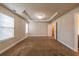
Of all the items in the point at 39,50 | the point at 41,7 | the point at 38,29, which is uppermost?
the point at 41,7

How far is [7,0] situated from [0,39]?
2.64 m

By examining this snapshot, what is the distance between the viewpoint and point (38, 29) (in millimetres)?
16094

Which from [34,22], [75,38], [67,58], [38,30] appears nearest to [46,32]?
[38,30]

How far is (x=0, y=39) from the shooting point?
197 inches

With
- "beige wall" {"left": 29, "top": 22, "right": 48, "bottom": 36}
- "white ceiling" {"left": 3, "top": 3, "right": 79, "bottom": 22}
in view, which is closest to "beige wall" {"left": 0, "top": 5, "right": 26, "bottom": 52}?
"white ceiling" {"left": 3, "top": 3, "right": 79, "bottom": 22}

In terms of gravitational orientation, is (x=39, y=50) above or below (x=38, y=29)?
below

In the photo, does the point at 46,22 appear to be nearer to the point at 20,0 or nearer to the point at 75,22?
the point at 75,22

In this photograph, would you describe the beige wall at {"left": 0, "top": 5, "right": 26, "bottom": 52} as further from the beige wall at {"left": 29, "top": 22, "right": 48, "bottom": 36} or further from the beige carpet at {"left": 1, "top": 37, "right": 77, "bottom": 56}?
the beige wall at {"left": 29, "top": 22, "right": 48, "bottom": 36}

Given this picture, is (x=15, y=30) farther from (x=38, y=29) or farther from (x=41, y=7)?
(x=38, y=29)

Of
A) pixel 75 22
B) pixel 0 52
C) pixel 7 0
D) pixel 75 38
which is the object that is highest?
pixel 7 0

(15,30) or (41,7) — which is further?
(15,30)

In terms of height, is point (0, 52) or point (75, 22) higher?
point (75, 22)

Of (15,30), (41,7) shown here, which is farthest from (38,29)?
(41,7)

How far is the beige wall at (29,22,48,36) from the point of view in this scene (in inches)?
629
